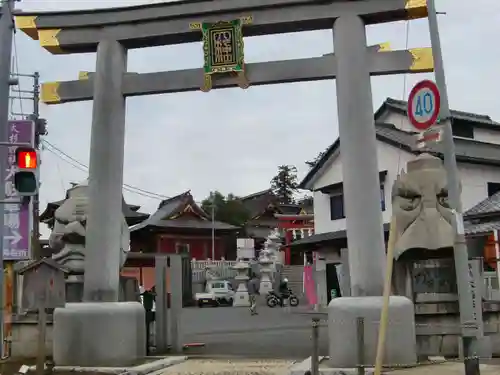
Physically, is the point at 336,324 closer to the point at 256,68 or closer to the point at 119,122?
the point at 256,68

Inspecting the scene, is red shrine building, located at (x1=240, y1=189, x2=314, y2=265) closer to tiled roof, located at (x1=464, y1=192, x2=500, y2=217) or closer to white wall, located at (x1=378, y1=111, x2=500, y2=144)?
white wall, located at (x1=378, y1=111, x2=500, y2=144)

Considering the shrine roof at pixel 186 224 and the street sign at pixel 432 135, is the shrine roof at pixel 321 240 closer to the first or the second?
the shrine roof at pixel 186 224

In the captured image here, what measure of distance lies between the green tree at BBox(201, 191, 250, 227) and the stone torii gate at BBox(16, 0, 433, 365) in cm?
4967

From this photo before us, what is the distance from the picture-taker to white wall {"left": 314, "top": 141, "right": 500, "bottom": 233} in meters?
31.0

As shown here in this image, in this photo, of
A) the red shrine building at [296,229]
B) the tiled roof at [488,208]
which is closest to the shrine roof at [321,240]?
the tiled roof at [488,208]

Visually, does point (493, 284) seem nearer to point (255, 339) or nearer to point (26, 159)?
point (255, 339)

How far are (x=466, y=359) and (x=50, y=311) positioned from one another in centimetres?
844

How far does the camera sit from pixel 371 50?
11750mm

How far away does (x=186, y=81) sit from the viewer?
12367mm

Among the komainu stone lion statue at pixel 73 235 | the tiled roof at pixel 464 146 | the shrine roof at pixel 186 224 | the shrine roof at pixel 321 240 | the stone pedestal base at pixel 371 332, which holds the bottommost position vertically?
the stone pedestal base at pixel 371 332

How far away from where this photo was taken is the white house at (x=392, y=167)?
3106 centimetres

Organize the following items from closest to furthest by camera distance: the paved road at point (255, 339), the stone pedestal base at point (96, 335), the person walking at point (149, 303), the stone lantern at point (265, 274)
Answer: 1. the stone pedestal base at point (96, 335)
2. the paved road at point (255, 339)
3. the person walking at point (149, 303)
4. the stone lantern at point (265, 274)

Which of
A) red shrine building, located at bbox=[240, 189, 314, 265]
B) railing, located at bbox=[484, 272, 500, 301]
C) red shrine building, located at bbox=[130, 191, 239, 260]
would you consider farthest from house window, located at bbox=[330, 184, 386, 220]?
railing, located at bbox=[484, 272, 500, 301]

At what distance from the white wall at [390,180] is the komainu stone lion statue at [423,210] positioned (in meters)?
15.9
